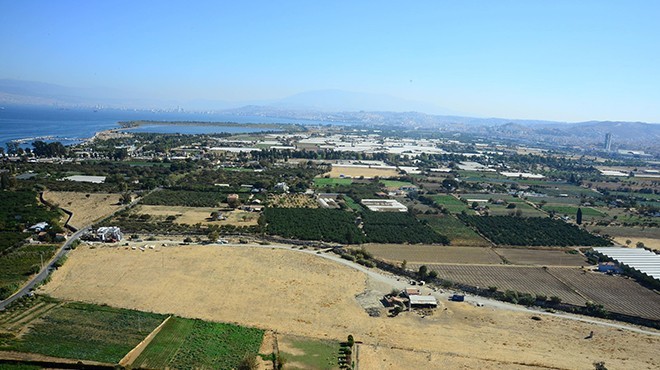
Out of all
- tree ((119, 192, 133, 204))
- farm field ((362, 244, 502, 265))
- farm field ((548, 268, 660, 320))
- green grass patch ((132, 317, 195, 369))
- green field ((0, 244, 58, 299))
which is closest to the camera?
green grass patch ((132, 317, 195, 369))

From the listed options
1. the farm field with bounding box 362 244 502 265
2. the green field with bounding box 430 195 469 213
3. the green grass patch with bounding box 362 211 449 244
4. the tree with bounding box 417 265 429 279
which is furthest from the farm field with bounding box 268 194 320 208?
the tree with bounding box 417 265 429 279

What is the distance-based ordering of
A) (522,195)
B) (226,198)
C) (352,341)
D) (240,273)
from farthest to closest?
(522,195) < (226,198) < (240,273) < (352,341)

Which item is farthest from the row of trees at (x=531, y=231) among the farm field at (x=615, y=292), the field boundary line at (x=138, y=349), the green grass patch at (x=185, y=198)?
the field boundary line at (x=138, y=349)

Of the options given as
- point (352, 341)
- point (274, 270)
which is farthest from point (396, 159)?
point (352, 341)

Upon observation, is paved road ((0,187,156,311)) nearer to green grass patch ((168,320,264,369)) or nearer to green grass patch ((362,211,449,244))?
green grass patch ((168,320,264,369))

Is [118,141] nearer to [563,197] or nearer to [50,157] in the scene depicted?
[50,157]
